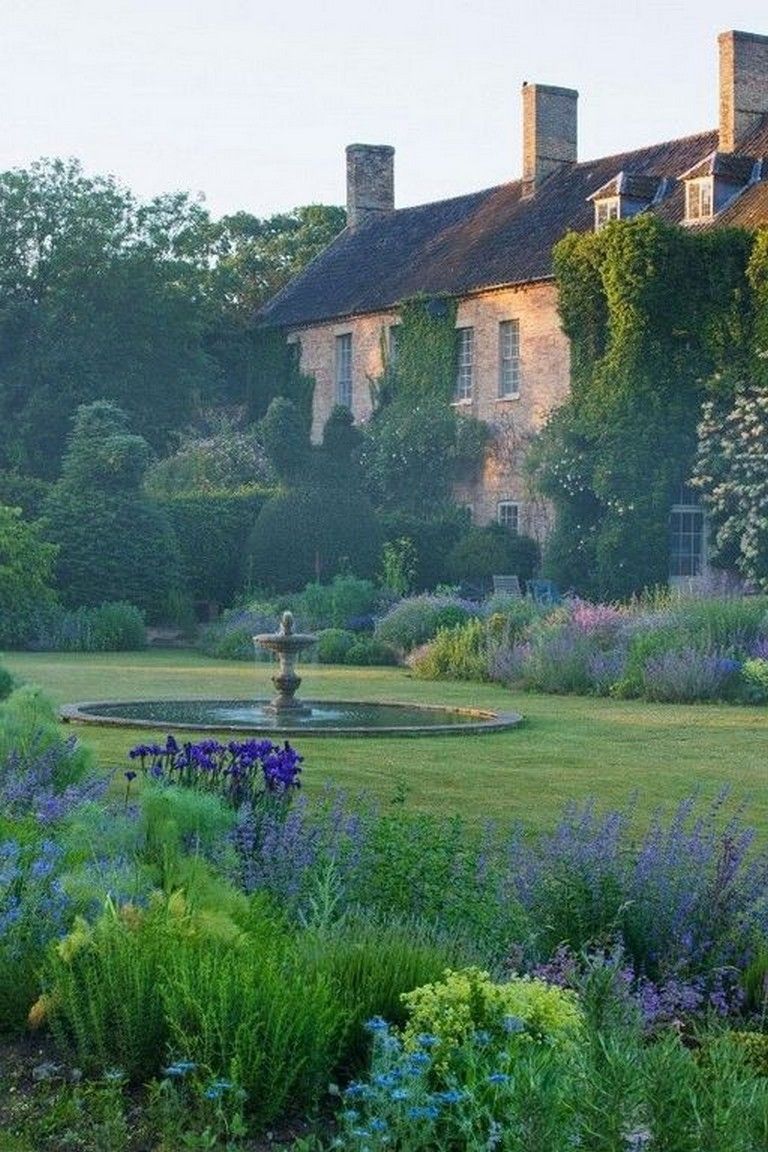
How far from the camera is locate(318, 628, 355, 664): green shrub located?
2634 centimetres

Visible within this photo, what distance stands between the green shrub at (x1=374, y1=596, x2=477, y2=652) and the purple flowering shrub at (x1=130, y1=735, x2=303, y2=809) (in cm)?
1729

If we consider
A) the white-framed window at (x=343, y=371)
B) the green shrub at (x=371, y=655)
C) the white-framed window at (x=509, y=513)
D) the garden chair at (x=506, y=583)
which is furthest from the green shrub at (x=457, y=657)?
the white-framed window at (x=343, y=371)

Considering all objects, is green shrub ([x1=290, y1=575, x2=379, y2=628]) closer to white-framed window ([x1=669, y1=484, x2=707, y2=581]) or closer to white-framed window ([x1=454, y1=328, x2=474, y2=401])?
white-framed window ([x1=669, y1=484, x2=707, y2=581])

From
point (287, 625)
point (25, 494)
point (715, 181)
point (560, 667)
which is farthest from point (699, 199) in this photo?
point (287, 625)

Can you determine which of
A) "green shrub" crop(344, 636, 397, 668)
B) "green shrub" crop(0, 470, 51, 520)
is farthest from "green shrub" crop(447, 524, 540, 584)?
"green shrub" crop(344, 636, 397, 668)

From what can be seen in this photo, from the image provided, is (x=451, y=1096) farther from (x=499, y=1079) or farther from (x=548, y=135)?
(x=548, y=135)

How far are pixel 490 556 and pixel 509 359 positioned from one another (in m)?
5.81

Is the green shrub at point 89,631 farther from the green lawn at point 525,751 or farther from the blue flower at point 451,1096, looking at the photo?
the blue flower at point 451,1096

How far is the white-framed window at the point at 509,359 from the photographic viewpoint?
37.8 meters

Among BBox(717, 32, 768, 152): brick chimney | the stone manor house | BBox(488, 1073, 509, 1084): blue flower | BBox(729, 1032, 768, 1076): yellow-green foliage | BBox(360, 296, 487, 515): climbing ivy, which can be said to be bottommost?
BBox(729, 1032, 768, 1076): yellow-green foliage

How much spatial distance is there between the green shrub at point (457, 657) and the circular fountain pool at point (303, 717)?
187 inches

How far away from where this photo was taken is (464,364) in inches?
1544

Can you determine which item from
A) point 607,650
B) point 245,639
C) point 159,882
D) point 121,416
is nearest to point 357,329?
point 121,416

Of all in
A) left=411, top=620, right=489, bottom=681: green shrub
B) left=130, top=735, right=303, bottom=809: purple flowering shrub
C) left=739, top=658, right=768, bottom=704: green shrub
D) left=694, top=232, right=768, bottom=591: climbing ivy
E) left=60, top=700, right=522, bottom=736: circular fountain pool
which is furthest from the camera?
left=694, top=232, right=768, bottom=591: climbing ivy
